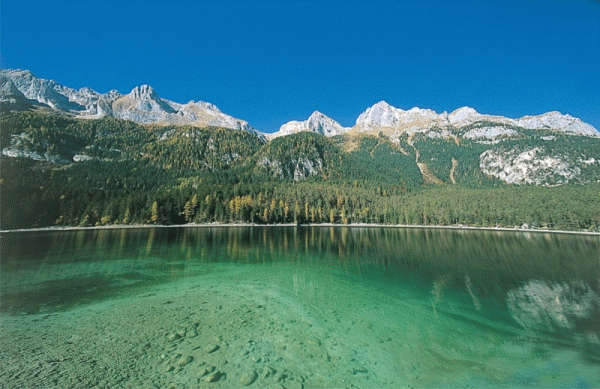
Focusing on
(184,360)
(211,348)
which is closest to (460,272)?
(211,348)

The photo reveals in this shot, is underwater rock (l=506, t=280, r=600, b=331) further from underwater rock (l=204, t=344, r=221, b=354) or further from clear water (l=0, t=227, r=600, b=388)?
underwater rock (l=204, t=344, r=221, b=354)

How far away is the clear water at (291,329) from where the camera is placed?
1134 centimetres

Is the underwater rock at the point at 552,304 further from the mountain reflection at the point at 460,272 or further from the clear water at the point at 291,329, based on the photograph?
the clear water at the point at 291,329

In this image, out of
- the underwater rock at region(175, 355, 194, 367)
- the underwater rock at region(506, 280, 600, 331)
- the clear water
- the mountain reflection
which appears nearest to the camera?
the clear water

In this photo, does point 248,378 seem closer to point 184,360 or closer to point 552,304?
point 184,360

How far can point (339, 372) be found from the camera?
11859 mm

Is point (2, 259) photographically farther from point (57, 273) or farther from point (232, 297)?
point (232, 297)

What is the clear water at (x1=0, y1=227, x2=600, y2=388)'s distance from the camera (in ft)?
37.2

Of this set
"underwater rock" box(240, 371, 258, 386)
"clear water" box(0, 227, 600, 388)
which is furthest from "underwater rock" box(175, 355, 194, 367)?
"underwater rock" box(240, 371, 258, 386)

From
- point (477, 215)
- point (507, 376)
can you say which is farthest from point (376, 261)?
point (477, 215)

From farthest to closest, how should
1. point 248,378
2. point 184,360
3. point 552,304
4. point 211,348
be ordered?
point 552,304 → point 211,348 → point 184,360 → point 248,378

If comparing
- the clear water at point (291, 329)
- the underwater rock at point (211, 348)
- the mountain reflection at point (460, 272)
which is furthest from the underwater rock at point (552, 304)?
the underwater rock at point (211, 348)

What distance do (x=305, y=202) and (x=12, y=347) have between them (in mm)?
134891

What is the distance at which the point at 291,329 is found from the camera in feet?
53.3
